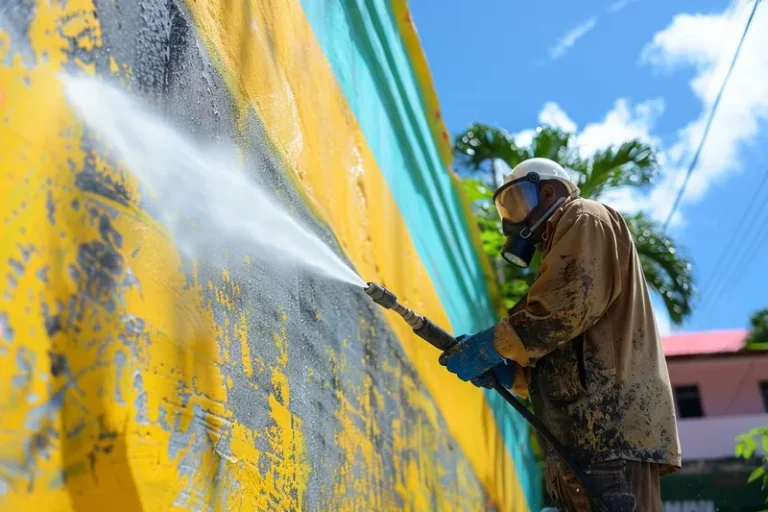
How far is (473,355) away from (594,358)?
41cm

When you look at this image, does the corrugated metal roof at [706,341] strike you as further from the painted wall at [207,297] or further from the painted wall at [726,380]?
the painted wall at [207,297]

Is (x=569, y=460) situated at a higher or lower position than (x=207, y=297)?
lower

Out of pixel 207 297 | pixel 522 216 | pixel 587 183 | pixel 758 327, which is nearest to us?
pixel 207 297

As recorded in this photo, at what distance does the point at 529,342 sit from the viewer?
245 centimetres

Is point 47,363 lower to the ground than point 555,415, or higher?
lower

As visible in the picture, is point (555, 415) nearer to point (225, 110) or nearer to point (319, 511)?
point (319, 511)

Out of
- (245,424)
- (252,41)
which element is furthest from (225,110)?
(245,424)

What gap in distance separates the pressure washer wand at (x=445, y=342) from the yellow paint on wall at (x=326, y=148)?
45 centimetres

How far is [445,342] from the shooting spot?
2.71 meters

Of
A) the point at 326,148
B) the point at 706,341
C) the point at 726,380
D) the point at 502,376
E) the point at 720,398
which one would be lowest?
the point at 502,376

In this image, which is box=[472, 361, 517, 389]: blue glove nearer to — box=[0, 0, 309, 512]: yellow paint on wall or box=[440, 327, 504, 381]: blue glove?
box=[440, 327, 504, 381]: blue glove

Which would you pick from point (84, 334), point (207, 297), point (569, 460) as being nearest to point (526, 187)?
point (569, 460)

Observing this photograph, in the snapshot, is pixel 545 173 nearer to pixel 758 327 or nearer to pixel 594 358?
pixel 594 358

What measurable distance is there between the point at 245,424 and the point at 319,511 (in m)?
0.56
